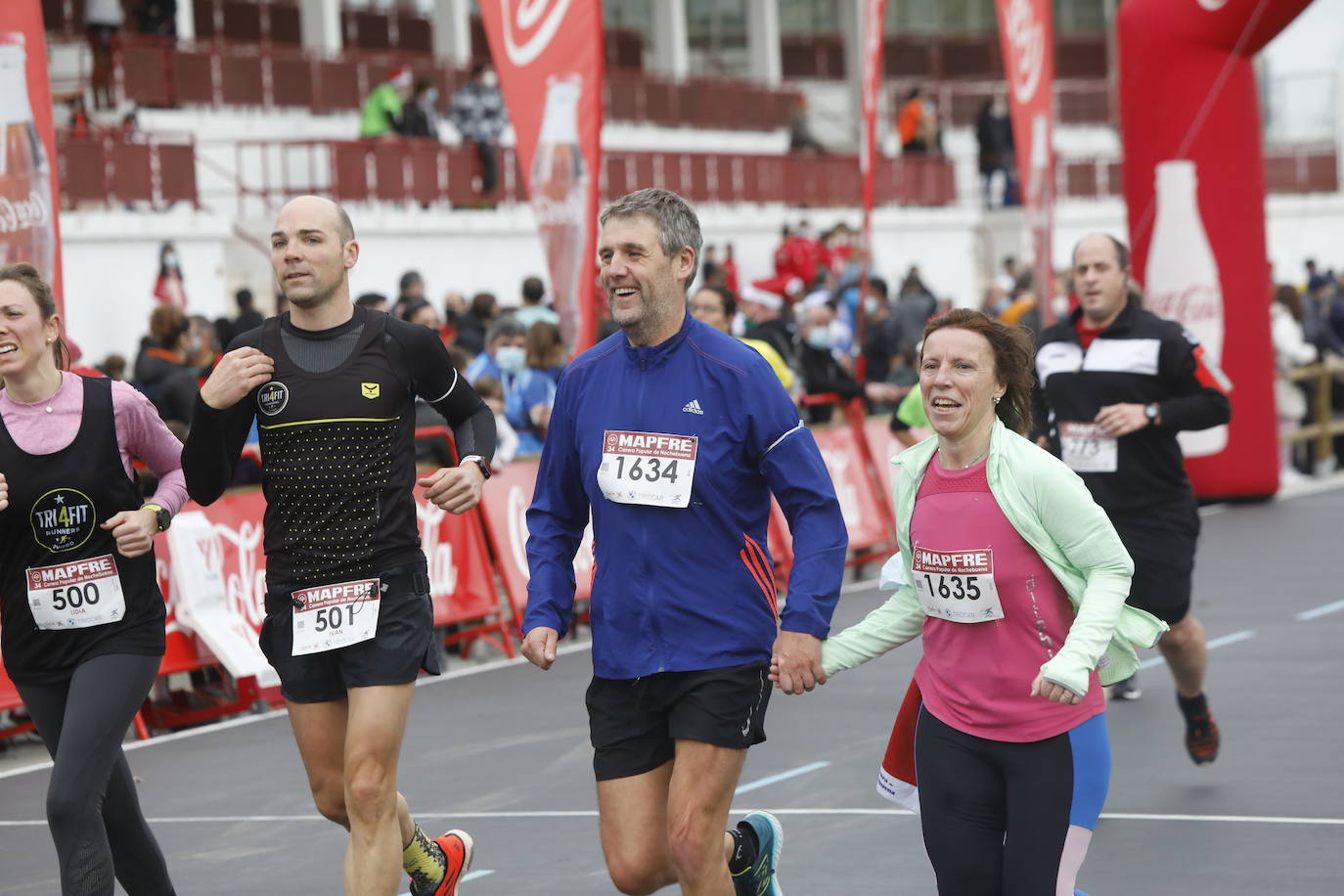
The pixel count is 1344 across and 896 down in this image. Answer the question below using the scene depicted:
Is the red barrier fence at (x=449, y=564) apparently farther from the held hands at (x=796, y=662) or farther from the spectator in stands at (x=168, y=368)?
the held hands at (x=796, y=662)

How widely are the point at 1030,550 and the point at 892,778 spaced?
34.9 inches

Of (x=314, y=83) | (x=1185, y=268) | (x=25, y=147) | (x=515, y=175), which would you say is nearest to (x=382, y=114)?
(x=515, y=175)

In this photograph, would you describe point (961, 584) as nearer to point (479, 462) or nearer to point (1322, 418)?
point (479, 462)

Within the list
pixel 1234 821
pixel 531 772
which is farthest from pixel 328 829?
pixel 1234 821

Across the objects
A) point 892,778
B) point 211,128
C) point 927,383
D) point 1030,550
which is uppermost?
point 211,128

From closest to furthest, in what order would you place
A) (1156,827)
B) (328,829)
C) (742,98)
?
(1156,827) → (328,829) → (742,98)

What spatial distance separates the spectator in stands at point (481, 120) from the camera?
2598 cm

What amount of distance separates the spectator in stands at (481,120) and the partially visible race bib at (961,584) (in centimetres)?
2171

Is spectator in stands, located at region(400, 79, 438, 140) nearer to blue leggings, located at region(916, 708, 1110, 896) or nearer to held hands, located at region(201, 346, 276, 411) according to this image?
held hands, located at region(201, 346, 276, 411)

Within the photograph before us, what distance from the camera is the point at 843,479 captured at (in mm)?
15562

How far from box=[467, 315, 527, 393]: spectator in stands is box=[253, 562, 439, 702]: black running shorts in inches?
327

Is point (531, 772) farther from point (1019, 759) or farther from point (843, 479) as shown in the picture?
point (843, 479)

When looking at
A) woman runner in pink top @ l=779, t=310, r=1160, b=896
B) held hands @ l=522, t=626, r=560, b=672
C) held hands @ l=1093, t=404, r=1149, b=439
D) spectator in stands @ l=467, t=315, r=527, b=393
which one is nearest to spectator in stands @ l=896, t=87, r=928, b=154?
spectator in stands @ l=467, t=315, r=527, b=393

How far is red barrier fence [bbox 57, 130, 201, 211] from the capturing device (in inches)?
832
